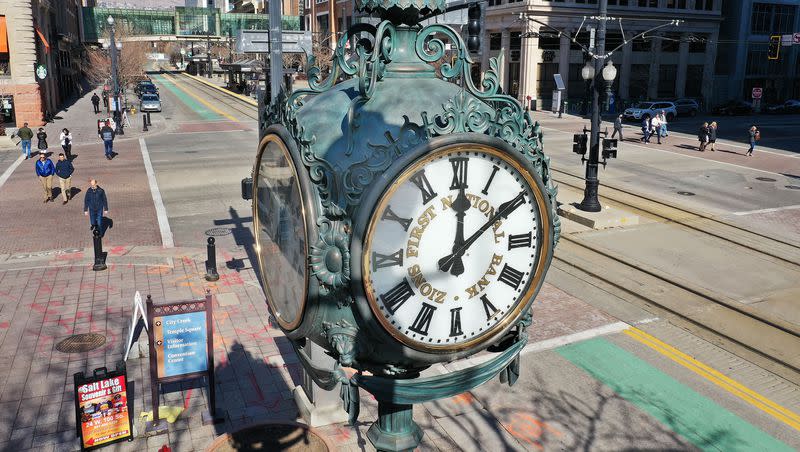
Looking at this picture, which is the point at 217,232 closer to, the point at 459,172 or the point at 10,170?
the point at 10,170

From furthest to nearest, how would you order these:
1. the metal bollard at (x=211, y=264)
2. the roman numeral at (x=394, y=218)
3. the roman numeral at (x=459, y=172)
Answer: the metal bollard at (x=211, y=264), the roman numeral at (x=459, y=172), the roman numeral at (x=394, y=218)

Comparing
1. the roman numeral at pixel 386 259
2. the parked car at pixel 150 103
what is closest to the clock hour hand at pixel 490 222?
the roman numeral at pixel 386 259

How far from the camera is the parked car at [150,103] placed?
48.2 metres

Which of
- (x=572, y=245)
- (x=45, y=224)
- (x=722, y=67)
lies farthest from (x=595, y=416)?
(x=722, y=67)

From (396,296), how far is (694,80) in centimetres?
7024

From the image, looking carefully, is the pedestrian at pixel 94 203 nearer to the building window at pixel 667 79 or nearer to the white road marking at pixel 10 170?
the white road marking at pixel 10 170

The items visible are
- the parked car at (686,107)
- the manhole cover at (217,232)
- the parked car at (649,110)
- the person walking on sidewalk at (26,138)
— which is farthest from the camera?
the parked car at (686,107)

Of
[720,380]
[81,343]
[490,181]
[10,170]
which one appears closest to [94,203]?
[81,343]

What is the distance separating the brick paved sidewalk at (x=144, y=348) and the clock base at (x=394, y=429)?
468 centimetres

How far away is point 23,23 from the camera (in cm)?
3912

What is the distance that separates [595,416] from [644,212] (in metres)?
12.3

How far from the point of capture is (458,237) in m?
3.02

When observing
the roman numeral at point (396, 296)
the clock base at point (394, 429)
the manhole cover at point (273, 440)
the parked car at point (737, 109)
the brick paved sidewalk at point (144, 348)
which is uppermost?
the roman numeral at point (396, 296)

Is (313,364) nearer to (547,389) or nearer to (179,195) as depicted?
(547,389)
